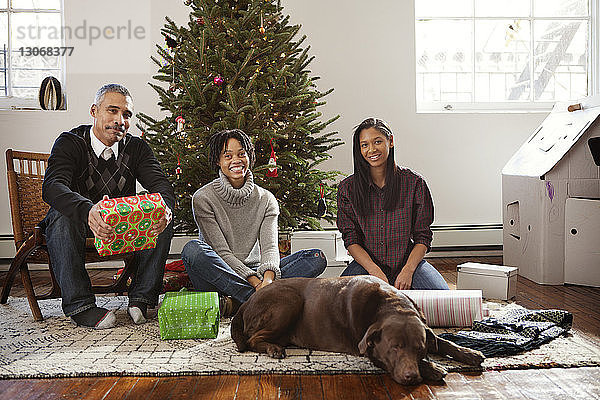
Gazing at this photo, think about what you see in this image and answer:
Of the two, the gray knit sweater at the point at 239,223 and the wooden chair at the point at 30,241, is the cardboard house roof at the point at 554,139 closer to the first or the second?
the gray knit sweater at the point at 239,223

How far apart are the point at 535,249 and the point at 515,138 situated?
4.74 ft

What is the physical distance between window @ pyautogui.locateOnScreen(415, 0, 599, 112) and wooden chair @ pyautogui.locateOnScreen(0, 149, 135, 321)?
2841 mm

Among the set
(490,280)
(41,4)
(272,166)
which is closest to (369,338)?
(490,280)

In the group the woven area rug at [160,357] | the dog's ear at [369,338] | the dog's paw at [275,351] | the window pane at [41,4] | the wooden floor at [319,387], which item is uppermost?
the window pane at [41,4]

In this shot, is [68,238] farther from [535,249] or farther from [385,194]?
[535,249]

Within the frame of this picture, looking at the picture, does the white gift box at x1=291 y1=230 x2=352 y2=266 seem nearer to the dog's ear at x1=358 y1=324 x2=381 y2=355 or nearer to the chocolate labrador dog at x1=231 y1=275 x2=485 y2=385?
the chocolate labrador dog at x1=231 y1=275 x2=485 y2=385

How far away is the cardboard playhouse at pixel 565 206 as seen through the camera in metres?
3.39

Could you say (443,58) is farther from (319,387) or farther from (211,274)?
(319,387)

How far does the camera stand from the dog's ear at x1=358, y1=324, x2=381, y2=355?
1840 mm

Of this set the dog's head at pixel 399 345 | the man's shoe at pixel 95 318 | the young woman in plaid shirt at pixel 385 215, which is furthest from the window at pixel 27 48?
the dog's head at pixel 399 345

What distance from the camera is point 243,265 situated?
278cm

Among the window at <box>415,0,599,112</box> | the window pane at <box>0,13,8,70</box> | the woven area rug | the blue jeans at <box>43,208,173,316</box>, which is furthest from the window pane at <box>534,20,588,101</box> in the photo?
the window pane at <box>0,13,8,70</box>

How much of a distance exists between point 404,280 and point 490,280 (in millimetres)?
684

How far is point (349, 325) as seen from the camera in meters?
2.01
